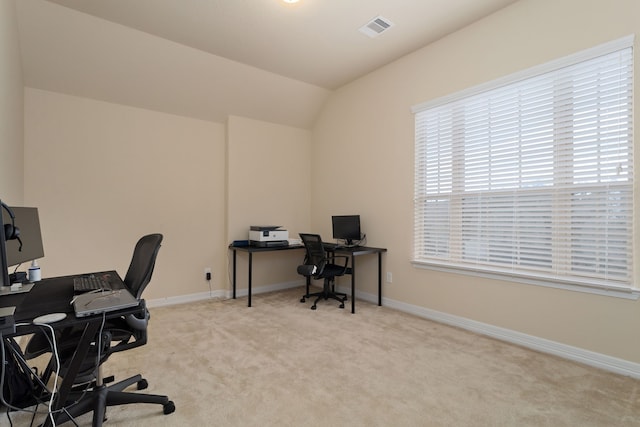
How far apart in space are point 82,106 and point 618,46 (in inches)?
199

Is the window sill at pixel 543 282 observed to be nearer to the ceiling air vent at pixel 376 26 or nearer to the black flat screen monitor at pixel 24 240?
the ceiling air vent at pixel 376 26

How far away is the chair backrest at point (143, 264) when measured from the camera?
180 centimetres

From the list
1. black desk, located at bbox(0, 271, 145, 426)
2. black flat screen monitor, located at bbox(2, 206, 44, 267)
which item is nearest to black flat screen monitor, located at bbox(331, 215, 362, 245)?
black desk, located at bbox(0, 271, 145, 426)

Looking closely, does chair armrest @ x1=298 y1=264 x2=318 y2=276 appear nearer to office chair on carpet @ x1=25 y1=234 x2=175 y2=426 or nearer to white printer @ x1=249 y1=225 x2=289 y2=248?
white printer @ x1=249 y1=225 x2=289 y2=248

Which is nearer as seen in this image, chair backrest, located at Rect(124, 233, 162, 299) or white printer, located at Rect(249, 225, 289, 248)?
chair backrest, located at Rect(124, 233, 162, 299)

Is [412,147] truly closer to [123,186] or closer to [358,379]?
[358,379]

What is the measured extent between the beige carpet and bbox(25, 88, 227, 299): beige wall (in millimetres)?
1134

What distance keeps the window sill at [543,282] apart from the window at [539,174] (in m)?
0.02

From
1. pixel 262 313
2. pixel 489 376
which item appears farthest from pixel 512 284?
pixel 262 313

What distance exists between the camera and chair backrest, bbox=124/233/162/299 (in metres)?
1.80

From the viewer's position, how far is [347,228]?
4.33 meters

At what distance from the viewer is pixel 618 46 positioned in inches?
90.9

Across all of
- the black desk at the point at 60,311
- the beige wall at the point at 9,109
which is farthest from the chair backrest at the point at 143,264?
the beige wall at the point at 9,109

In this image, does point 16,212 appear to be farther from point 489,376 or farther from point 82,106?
point 489,376
